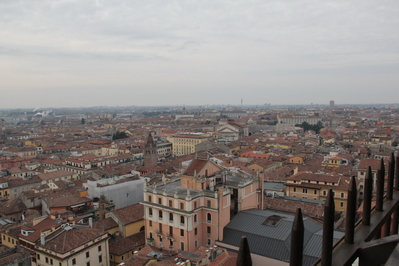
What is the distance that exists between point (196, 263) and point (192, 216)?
4.31 metres

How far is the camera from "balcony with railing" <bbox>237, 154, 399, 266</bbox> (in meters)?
1.53

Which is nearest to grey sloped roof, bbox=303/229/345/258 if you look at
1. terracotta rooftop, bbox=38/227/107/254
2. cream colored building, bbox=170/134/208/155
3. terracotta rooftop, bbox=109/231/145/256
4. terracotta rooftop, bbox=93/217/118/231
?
terracotta rooftop, bbox=109/231/145/256

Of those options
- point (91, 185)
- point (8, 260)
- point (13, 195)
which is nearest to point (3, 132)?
point (13, 195)

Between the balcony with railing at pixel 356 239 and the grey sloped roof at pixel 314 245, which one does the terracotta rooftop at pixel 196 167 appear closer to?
the grey sloped roof at pixel 314 245

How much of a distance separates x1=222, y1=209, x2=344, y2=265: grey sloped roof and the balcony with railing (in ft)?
42.3

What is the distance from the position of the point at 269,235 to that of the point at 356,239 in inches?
605

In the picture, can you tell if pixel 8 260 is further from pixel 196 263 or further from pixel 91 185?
pixel 91 185

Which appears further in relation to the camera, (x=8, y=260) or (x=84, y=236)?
(x=84, y=236)

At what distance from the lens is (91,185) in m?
27.9

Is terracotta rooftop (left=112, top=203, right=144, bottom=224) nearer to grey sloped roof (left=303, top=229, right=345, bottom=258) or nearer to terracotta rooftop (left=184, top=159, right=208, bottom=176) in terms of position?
terracotta rooftop (left=184, top=159, right=208, bottom=176)

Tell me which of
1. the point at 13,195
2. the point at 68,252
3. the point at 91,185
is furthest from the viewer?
the point at 13,195

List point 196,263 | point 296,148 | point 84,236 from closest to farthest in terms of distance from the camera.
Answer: point 196,263 → point 84,236 → point 296,148

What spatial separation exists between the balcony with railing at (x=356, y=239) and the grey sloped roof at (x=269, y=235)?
42.3 ft

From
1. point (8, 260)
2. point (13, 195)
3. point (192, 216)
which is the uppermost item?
point (192, 216)
